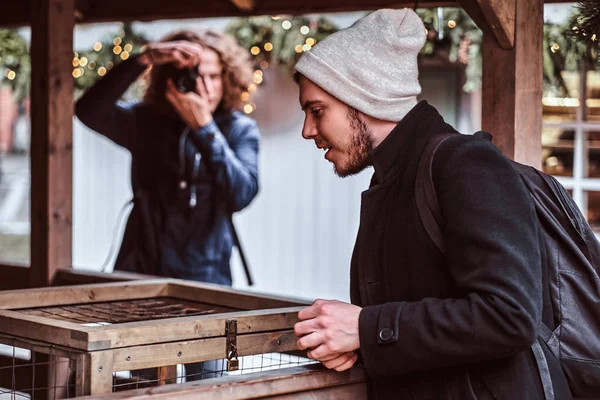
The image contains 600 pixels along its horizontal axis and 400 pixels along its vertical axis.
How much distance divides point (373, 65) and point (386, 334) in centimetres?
60

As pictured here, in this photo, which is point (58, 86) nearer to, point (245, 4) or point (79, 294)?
point (245, 4)

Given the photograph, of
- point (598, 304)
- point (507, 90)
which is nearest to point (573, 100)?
point (507, 90)

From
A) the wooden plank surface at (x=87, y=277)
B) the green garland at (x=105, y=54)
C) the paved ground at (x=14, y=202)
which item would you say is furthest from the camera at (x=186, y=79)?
the paved ground at (x=14, y=202)

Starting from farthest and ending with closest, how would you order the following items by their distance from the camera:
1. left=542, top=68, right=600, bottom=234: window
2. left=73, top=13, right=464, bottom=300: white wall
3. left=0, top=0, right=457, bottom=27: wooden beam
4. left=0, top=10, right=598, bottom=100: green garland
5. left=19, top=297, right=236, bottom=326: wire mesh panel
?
left=73, top=13, right=464, bottom=300: white wall < left=542, top=68, right=600, bottom=234: window < left=0, top=10, right=598, bottom=100: green garland < left=0, top=0, right=457, bottom=27: wooden beam < left=19, top=297, right=236, bottom=326: wire mesh panel

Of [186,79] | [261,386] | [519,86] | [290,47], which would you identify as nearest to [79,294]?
[261,386]

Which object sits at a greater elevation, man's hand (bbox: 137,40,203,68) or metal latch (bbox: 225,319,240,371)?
man's hand (bbox: 137,40,203,68)

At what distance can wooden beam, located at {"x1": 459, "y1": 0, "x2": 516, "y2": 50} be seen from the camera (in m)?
2.65

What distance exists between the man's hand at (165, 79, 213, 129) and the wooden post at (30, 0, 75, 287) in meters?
0.53

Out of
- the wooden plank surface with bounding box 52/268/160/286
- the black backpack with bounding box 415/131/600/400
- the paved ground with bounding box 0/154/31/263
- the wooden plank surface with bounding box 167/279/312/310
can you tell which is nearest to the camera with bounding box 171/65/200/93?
the wooden plank surface with bounding box 52/268/160/286

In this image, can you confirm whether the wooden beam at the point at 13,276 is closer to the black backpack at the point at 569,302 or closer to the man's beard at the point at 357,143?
the man's beard at the point at 357,143

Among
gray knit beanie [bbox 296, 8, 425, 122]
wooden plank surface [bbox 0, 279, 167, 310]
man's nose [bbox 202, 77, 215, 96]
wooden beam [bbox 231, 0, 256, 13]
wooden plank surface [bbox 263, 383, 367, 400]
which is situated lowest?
wooden plank surface [bbox 263, 383, 367, 400]

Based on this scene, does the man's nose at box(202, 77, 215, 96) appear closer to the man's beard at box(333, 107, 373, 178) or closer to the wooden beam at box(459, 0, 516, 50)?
the wooden beam at box(459, 0, 516, 50)

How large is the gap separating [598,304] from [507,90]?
1125mm

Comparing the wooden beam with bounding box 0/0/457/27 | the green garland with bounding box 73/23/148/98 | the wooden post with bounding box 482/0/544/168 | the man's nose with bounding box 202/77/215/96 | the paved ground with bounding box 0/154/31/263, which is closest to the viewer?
the wooden post with bounding box 482/0/544/168
